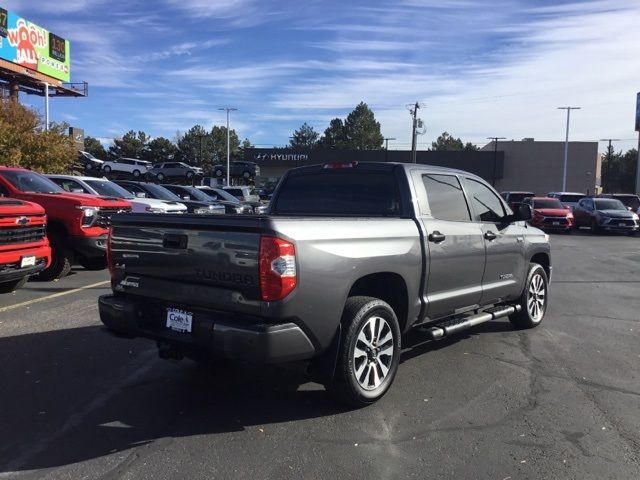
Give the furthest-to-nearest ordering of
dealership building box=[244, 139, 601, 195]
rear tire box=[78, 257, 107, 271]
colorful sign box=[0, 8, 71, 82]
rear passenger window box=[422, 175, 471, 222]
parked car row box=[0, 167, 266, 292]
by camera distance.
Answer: dealership building box=[244, 139, 601, 195]
colorful sign box=[0, 8, 71, 82]
rear tire box=[78, 257, 107, 271]
parked car row box=[0, 167, 266, 292]
rear passenger window box=[422, 175, 471, 222]

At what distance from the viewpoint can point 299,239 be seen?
3.81m

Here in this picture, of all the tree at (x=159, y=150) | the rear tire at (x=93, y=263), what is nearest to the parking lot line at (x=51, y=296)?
the rear tire at (x=93, y=263)

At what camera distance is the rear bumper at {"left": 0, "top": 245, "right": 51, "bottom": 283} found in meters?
7.73

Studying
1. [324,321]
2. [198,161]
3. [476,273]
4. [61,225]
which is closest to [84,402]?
[324,321]

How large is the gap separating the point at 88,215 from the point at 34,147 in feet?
48.5

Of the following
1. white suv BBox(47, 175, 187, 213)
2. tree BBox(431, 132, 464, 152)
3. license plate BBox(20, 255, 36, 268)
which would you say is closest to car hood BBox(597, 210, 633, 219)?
white suv BBox(47, 175, 187, 213)

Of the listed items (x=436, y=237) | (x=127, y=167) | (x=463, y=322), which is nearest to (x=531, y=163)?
(x=127, y=167)

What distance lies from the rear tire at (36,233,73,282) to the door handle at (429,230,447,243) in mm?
7424

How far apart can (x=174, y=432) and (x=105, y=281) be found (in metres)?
6.85

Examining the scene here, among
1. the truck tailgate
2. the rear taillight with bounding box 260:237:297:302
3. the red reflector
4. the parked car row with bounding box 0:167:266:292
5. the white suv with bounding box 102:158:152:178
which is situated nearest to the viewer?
the rear taillight with bounding box 260:237:297:302

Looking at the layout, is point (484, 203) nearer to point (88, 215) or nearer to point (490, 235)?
point (490, 235)

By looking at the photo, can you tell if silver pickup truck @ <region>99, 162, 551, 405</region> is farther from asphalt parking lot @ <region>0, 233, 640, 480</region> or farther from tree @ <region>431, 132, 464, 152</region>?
tree @ <region>431, 132, 464, 152</region>

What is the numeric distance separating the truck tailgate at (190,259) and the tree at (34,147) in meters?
19.2

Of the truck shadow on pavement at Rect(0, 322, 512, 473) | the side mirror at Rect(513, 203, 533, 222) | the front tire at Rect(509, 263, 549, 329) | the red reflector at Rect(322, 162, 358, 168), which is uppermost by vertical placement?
the red reflector at Rect(322, 162, 358, 168)
